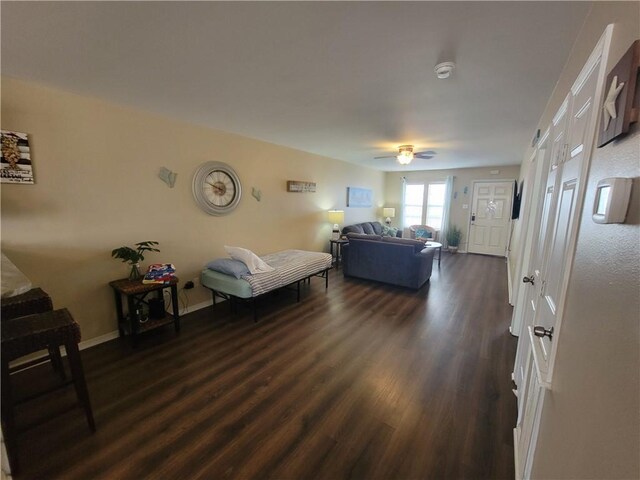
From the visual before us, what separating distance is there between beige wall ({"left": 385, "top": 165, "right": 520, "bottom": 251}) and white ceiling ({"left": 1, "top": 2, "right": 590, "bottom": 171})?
413 cm

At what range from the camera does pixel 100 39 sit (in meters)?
1.51

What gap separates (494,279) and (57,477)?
570 centimetres

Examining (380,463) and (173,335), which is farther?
(173,335)

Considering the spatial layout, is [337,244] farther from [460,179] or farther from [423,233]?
[460,179]

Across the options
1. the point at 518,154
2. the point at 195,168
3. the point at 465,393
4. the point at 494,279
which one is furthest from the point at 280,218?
the point at 518,154

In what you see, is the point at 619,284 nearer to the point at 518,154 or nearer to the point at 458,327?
the point at 458,327

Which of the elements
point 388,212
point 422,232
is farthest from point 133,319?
point 388,212

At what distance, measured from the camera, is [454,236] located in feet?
22.9

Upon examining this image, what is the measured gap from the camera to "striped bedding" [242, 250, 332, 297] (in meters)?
3.03

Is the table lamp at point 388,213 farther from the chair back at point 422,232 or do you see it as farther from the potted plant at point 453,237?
the potted plant at point 453,237

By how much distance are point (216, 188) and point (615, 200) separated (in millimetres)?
3552

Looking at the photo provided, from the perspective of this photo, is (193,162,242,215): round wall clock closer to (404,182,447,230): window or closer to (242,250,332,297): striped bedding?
(242,250,332,297): striped bedding

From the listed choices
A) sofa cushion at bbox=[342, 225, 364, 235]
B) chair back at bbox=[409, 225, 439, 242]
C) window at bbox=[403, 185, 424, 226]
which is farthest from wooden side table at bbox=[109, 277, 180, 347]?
window at bbox=[403, 185, 424, 226]

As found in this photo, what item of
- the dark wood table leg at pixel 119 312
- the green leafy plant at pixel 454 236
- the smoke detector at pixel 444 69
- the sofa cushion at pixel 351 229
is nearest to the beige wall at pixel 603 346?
the smoke detector at pixel 444 69
